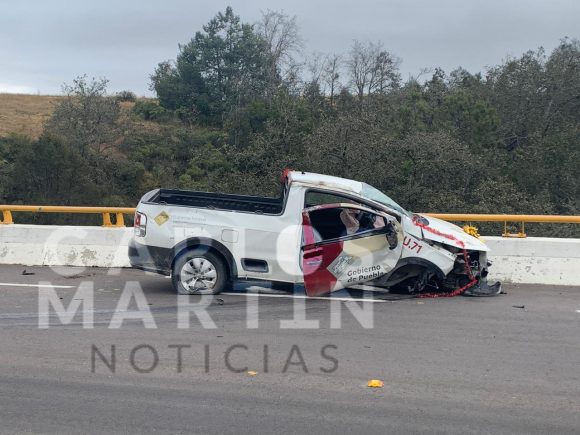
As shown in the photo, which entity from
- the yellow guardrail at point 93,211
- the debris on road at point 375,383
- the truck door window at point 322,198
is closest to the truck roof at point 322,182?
the truck door window at point 322,198

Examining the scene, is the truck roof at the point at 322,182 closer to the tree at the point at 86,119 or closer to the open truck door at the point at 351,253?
the open truck door at the point at 351,253

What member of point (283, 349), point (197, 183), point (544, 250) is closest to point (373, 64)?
point (197, 183)

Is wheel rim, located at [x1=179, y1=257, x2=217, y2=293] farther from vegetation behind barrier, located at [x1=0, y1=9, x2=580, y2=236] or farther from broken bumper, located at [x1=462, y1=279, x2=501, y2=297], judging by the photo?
vegetation behind barrier, located at [x1=0, y1=9, x2=580, y2=236]

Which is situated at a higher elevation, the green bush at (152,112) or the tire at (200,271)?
the green bush at (152,112)

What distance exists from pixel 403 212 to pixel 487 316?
6.18ft

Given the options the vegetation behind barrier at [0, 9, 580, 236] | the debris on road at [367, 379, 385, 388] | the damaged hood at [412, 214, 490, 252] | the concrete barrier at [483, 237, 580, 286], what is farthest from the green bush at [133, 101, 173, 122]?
the debris on road at [367, 379, 385, 388]

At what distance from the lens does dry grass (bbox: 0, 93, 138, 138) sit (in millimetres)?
54375

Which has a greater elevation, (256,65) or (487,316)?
(256,65)

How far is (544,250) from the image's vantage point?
11672 millimetres

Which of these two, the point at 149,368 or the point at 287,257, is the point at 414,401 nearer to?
the point at 149,368

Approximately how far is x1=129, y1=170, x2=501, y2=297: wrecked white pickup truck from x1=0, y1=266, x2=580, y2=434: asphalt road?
40 centimetres

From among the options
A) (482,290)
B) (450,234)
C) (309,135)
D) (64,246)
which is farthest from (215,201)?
(309,135)

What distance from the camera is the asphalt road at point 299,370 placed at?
220 inches

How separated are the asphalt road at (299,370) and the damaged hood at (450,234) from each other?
2.51 feet
